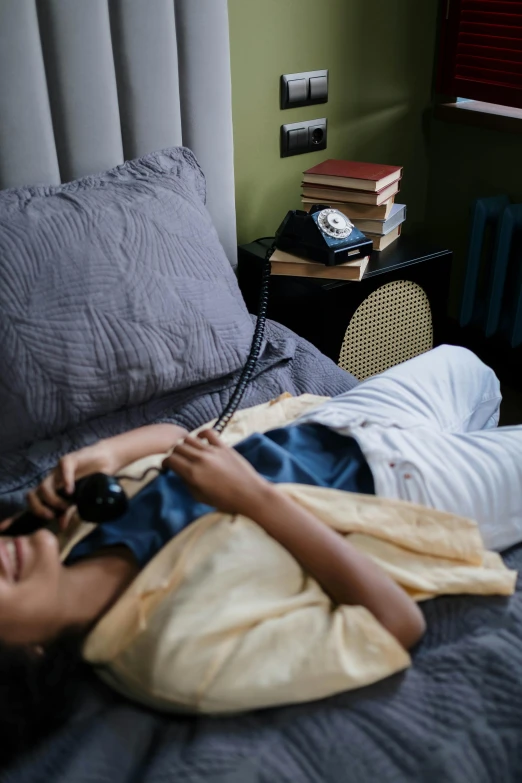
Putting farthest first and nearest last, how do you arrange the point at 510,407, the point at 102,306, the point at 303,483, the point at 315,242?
the point at 510,407 < the point at 315,242 < the point at 102,306 < the point at 303,483

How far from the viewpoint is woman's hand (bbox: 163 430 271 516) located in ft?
2.89

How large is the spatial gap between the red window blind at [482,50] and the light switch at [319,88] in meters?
0.44

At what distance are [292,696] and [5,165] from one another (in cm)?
117

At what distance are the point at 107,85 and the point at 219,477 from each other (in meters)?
1.01

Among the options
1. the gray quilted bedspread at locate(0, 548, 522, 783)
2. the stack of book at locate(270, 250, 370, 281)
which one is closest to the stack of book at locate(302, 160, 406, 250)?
the stack of book at locate(270, 250, 370, 281)

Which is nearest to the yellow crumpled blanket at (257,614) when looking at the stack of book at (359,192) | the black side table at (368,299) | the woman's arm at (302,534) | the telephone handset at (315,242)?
the woman's arm at (302,534)

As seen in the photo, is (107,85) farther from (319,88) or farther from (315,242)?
(319,88)

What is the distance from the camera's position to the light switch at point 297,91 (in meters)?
1.97

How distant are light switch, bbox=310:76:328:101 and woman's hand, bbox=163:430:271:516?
4.68ft

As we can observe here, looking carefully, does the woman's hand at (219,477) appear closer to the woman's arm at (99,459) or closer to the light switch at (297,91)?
the woman's arm at (99,459)

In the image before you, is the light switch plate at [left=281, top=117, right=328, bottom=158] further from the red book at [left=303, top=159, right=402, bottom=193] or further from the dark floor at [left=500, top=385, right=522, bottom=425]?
the dark floor at [left=500, top=385, right=522, bottom=425]

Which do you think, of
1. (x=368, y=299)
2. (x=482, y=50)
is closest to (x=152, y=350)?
(x=368, y=299)

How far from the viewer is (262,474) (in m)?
1.02

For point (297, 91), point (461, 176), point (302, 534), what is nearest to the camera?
point (302, 534)
